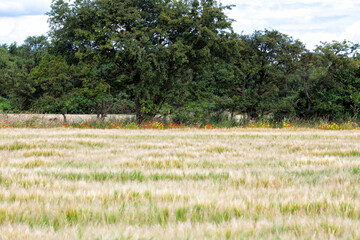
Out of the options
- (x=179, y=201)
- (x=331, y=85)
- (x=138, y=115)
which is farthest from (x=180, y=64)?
(x=179, y=201)

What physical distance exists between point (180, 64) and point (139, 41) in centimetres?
270

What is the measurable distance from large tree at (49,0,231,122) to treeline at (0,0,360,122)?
59 millimetres

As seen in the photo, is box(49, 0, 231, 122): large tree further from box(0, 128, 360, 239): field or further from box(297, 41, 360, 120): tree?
box(0, 128, 360, 239): field

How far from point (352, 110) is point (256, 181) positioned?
77.1ft

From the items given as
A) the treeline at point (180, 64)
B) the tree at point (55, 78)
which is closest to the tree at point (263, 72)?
the treeline at point (180, 64)

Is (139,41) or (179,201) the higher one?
(139,41)

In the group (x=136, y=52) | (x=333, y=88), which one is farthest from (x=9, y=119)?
(x=333, y=88)

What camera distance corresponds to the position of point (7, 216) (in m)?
2.73

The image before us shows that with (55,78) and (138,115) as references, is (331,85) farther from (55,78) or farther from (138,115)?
(55,78)

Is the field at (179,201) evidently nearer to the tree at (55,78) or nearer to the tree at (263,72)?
the tree at (55,78)

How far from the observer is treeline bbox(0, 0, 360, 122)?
1908 cm

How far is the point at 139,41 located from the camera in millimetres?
18750

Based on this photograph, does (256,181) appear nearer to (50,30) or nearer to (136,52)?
(136,52)

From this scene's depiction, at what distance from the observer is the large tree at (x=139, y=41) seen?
61.1 ft
